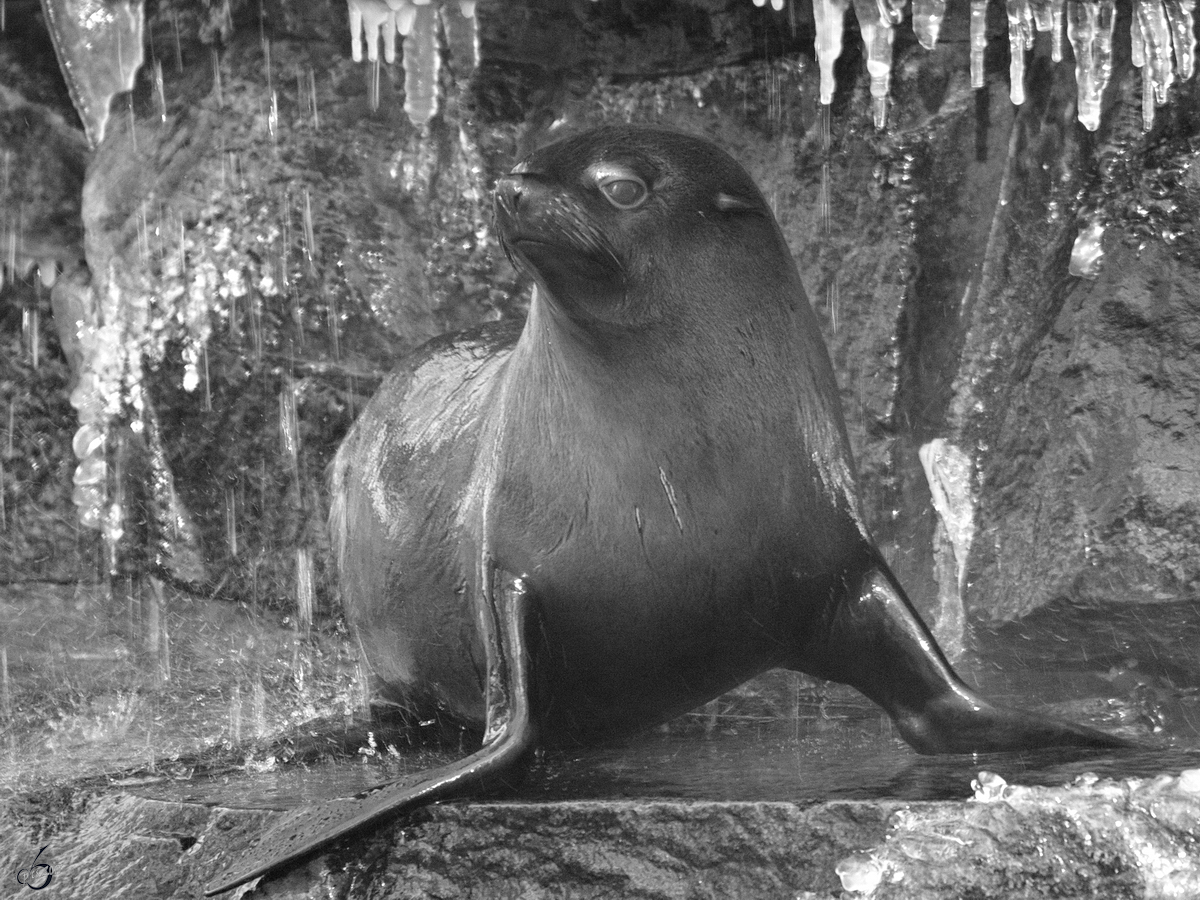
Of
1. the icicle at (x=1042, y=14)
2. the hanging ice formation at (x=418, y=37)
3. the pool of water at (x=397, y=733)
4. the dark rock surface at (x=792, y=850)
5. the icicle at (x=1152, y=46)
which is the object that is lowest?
the pool of water at (x=397, y=733)

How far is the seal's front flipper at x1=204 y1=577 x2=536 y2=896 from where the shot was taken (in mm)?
2701

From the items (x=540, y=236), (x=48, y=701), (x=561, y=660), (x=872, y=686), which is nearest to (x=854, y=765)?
(x=872, y=686)

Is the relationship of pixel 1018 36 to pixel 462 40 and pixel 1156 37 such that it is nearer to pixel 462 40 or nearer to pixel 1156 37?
pixel 1156 37

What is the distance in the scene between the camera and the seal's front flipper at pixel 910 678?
321 centimetres

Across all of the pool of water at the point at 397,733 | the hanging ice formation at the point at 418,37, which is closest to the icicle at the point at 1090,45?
the pool of water at the point at 397,733

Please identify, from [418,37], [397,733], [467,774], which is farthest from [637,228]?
[418,37]

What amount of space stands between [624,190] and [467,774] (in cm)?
133

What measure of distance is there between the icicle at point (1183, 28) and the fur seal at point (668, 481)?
103 inches

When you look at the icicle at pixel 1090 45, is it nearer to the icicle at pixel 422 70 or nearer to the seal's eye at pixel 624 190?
the icicle at pixel 422 70

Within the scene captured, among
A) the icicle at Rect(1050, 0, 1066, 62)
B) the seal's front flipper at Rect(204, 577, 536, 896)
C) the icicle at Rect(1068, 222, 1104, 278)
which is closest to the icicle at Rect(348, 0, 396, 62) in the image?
the icicle at Rect(1050, 0, 1066, 62)

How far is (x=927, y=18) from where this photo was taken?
221 inches

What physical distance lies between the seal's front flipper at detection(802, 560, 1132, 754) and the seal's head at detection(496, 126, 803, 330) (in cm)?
75

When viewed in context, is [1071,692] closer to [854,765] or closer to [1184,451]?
[1184,451]

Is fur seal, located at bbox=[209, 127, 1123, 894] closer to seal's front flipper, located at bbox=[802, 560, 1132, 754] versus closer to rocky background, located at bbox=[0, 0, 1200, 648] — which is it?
seal's front flipper, located at bbox=[802, 560, 1132, 754]
